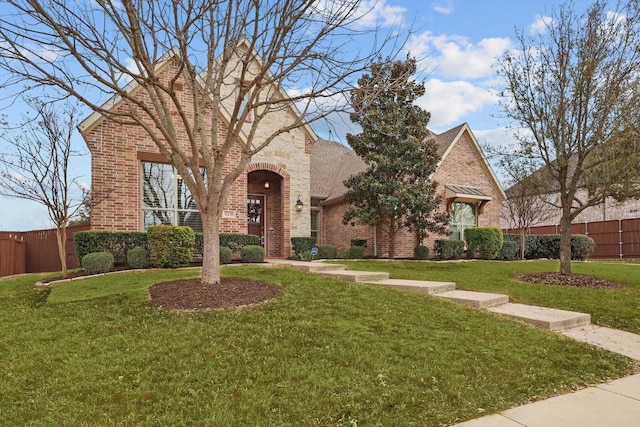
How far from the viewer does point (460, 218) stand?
696 inches

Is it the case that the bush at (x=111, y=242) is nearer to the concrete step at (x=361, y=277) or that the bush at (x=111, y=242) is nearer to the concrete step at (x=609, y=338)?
the concrete step at (x=361, y=277)

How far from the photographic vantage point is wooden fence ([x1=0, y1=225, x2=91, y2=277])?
546 inches

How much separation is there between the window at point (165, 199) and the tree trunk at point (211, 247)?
599 centimetres

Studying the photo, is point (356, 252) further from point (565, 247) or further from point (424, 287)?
point (424, 287)

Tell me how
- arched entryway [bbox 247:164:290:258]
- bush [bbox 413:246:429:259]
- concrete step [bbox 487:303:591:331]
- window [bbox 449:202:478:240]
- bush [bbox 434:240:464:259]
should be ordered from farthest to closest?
window [bbox 449:202:478:240]
arched entryway [bbox 247:164:290:258]
bush [bbox 434:240:464:259]
bush [bbox 413:246:429:259]
concrete step [bbox 487:303:591:331]

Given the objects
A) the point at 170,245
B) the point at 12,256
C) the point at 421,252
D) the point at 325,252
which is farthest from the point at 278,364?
the point at 12,256

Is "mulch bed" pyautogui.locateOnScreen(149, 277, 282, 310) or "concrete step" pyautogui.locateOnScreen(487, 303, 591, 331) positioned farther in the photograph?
"concrete step" pyautogui.locateOnScreen(487, 303, 591, 331)

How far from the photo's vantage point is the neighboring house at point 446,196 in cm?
1636

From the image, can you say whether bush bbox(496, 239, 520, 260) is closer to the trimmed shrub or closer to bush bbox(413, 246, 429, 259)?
bush bbox(413, 246, 429, 259)

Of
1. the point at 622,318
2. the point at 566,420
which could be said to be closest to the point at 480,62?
the point at 622,318

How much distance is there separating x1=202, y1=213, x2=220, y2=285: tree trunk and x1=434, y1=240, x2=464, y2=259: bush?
10.9 meters

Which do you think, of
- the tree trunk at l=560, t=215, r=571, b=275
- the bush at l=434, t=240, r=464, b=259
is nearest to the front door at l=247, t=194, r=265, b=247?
the bush at l=434, t=240, r=464, b=259

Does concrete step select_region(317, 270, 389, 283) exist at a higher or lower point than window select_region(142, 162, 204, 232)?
lower

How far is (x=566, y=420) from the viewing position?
3.12m
